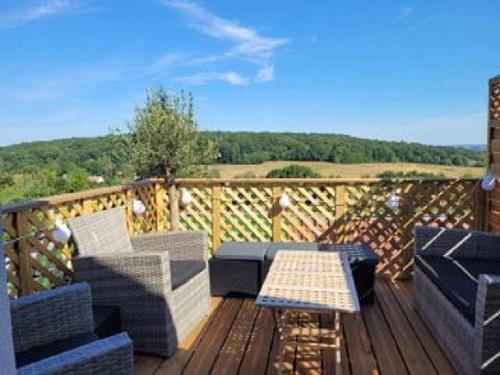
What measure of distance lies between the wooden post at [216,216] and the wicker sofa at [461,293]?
6.67 feet

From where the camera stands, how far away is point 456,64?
34.5 ft

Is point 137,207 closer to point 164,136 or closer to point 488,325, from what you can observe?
point 164,136

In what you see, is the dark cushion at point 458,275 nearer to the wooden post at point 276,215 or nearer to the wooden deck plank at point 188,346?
the wooden post at point 276,215

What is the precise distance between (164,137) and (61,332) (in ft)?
10.1

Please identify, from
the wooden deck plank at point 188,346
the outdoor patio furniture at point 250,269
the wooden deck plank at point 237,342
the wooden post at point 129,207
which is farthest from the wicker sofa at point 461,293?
the wooden post at point 129,207

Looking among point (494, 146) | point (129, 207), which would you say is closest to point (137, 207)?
point (129, 207)

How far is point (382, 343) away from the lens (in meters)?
2.78

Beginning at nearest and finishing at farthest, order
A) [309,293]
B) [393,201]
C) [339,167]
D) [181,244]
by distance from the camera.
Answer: [309,293]
[181,244]
[393,201]
[339,167]

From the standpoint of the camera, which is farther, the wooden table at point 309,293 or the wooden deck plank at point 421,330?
the wooden deck plank at point 421,330

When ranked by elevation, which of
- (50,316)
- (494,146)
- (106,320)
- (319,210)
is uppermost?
(494,146)

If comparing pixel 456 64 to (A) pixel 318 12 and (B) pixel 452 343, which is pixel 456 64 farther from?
(B) pixel 452 343

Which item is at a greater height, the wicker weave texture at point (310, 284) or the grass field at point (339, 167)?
the grass field at point (339, 167)

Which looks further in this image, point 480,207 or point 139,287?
point 480,207

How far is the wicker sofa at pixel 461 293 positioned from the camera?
2004mm
